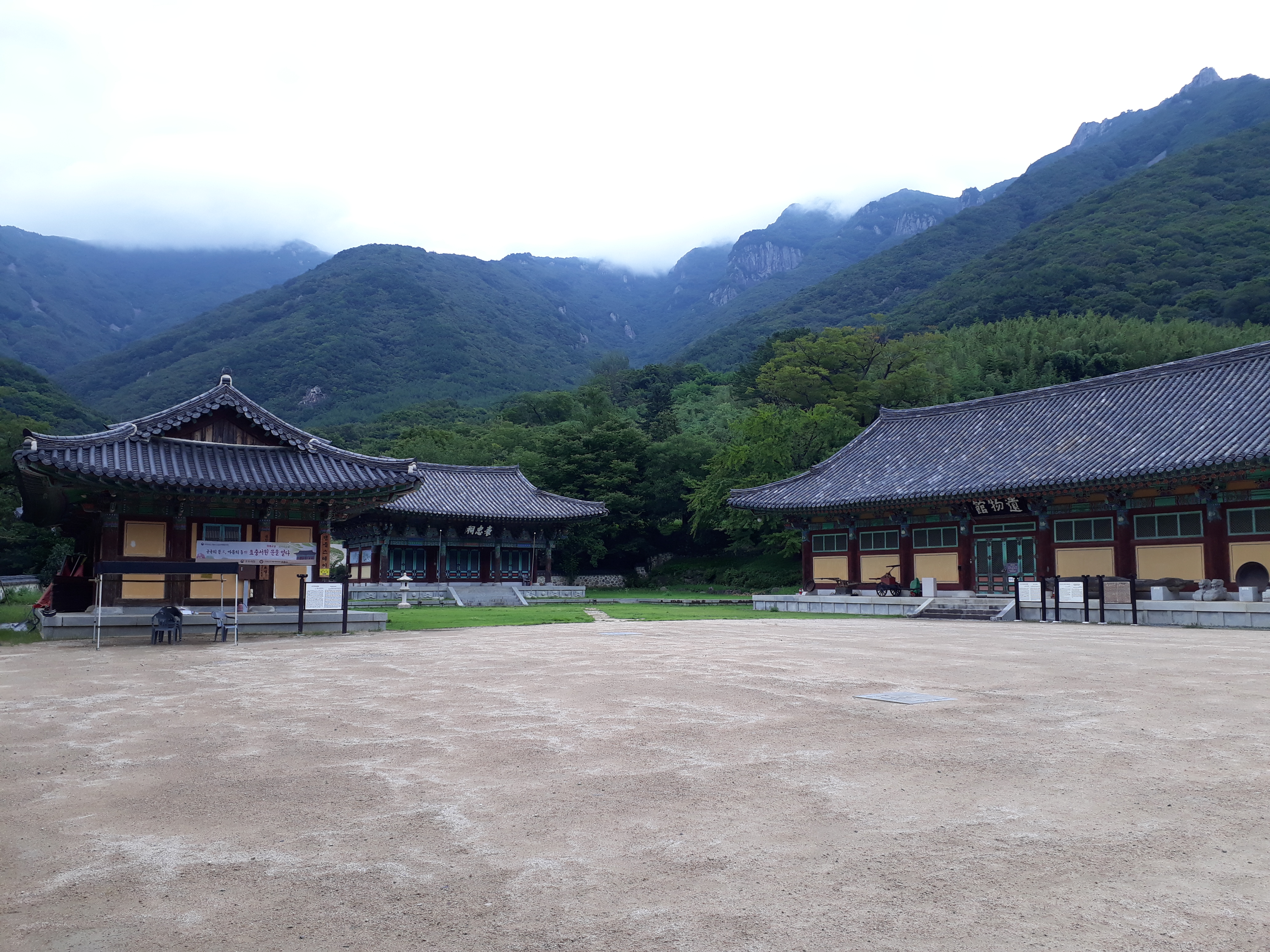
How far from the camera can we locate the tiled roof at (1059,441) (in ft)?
84.0

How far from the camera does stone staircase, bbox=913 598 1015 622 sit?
89.1 feet

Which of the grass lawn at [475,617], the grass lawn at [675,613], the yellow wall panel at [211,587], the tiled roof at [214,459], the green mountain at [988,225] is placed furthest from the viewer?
the green mountain at [988,225]

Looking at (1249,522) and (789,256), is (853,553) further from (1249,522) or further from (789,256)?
(789,256)

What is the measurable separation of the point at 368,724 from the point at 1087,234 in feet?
315

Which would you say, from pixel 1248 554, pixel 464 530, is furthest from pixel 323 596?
pixel 1248 554

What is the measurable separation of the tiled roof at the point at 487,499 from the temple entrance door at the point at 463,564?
282 cm

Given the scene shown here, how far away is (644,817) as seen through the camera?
209 inches

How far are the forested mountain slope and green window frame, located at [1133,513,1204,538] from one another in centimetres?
4942

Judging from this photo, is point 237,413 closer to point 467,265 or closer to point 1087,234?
point 1087,234

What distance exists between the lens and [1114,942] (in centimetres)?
357

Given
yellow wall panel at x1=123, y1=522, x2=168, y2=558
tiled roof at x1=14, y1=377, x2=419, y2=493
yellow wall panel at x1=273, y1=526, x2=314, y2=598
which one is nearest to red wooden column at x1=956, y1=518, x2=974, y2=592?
tiled roof at x1=14, y1=377, x2=419, y2=493

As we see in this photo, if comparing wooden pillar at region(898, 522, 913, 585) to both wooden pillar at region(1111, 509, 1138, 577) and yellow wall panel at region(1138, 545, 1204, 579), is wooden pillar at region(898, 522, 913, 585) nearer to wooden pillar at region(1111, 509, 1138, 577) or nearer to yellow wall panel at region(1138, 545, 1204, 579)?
wooden pillar at region(1111, 509, 1138, 577)

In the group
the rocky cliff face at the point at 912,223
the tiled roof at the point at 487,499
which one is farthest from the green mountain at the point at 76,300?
the rocky cliff face at the point at 912,223

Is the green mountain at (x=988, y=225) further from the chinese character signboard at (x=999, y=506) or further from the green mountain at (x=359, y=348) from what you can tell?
the chinese character signboard at (x=999, y=506)
